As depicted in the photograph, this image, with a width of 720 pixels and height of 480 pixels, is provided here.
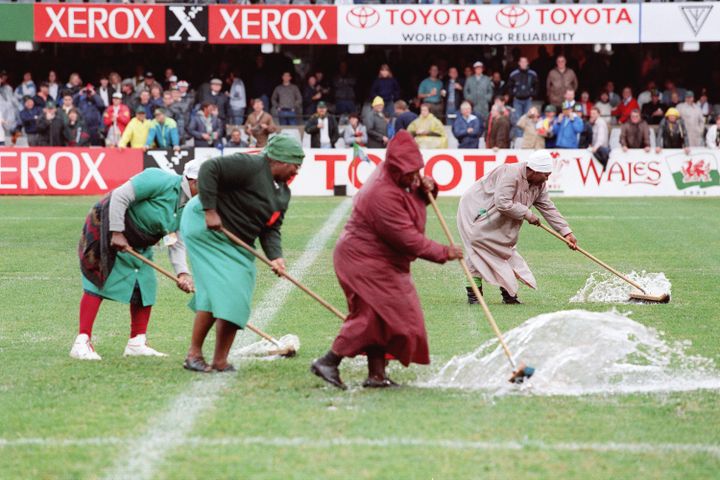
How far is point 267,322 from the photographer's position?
34.8 ft

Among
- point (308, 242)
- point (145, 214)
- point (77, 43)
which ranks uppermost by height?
point (77, 43)

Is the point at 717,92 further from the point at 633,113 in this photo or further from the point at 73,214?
the point at 73,214

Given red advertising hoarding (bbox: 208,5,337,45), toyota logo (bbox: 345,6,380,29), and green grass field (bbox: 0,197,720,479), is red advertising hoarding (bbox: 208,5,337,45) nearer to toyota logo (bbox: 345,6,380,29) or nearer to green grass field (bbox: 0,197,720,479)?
Result: toyota logo (bbox: 345,6,380,29)

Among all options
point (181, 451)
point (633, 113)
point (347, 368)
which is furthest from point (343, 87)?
point (181, 451)

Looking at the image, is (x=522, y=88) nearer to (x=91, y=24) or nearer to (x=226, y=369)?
(x=91, y=24)

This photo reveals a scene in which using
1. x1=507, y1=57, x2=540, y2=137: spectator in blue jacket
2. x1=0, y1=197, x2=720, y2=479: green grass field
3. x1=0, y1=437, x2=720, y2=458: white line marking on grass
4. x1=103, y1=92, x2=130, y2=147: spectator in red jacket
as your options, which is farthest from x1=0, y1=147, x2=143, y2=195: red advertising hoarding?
x1=0, y1=437, x2=720, y2=458: white line marking on grass

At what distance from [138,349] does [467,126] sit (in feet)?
62.4

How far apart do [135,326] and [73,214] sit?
1324 centimetres

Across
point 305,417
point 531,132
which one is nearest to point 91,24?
point 531,132

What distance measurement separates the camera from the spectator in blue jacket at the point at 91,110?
92.7 feet

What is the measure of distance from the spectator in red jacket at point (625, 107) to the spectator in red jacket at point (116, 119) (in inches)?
425

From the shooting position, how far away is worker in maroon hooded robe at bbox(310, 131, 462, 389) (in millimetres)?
7566

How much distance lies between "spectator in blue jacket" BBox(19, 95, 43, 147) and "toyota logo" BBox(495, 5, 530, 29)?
10.7 metres

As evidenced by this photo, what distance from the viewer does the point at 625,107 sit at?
29281 millimetres
